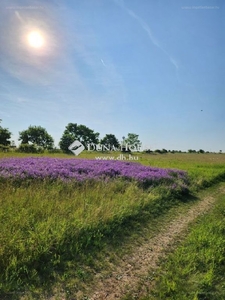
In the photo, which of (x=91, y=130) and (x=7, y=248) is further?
(x=91, y=130)

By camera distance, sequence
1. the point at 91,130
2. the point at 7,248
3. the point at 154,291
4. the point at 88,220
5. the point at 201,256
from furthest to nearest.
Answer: the point at 91,130 → the point at 88,220 → the point at 201,256 → the point at 7,248 → the point at 154,291

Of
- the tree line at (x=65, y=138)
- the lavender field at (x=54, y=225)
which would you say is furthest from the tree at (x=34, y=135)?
the lavender field at (x=54, y=225)

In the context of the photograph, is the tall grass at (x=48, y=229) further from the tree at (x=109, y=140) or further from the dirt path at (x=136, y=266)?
the tree at (x=109, y=140)

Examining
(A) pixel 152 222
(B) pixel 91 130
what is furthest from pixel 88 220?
(B) pixel 91 130

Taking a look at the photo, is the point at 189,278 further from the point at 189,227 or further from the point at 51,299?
the point at 189,227

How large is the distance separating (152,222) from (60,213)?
10.3 ft

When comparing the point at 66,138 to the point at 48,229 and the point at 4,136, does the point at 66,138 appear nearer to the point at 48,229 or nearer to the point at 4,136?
the point at 4,136

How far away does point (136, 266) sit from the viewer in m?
4.02

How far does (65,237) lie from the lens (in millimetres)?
4297

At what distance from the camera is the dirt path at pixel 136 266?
10.7ft

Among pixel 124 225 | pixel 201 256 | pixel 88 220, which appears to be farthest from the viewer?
pixel 124 225

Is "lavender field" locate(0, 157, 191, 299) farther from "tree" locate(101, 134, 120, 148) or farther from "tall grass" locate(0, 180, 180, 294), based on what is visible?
"tree" locate(101, 134, 120, 148)

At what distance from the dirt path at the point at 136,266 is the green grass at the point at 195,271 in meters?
0.29

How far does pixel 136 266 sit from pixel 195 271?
3.79 feet
